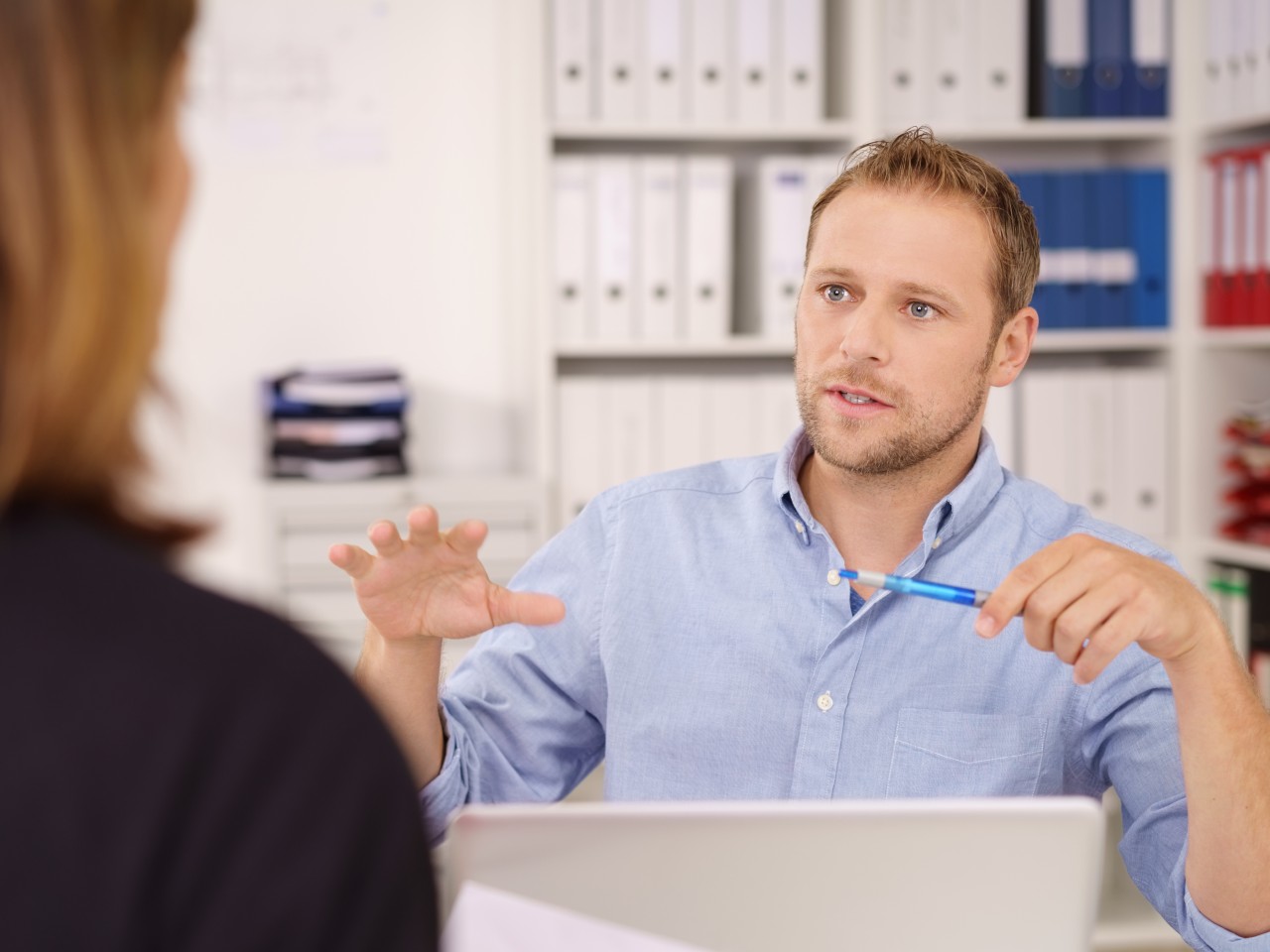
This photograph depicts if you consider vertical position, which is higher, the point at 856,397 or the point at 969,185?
the point at 969,185

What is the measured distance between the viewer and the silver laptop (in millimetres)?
784

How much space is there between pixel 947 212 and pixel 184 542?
111 centimetres

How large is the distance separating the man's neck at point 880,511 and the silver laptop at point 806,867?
0.63 metres

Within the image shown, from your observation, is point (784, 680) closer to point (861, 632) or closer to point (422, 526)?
point (861, 632)

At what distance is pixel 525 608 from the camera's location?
1048 mm

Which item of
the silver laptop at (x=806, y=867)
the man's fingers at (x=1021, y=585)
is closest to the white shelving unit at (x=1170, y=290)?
the man's fingers at (x=1021, y=585)

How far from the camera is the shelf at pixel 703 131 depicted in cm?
265

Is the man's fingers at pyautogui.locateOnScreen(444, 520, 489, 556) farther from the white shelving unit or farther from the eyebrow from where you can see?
the white shelving unit

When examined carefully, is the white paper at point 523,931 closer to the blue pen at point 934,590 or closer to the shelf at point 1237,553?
the blue pen at point 934,590

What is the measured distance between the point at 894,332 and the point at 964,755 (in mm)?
446

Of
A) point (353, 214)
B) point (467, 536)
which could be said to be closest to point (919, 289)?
point (467, 536)

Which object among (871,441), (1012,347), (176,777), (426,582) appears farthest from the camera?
(1012,347)

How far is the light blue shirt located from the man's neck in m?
0.04

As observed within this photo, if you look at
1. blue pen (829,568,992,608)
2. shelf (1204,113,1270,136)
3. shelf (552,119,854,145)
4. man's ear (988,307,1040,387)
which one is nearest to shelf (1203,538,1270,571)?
shelf (1204,113,1270,136)
